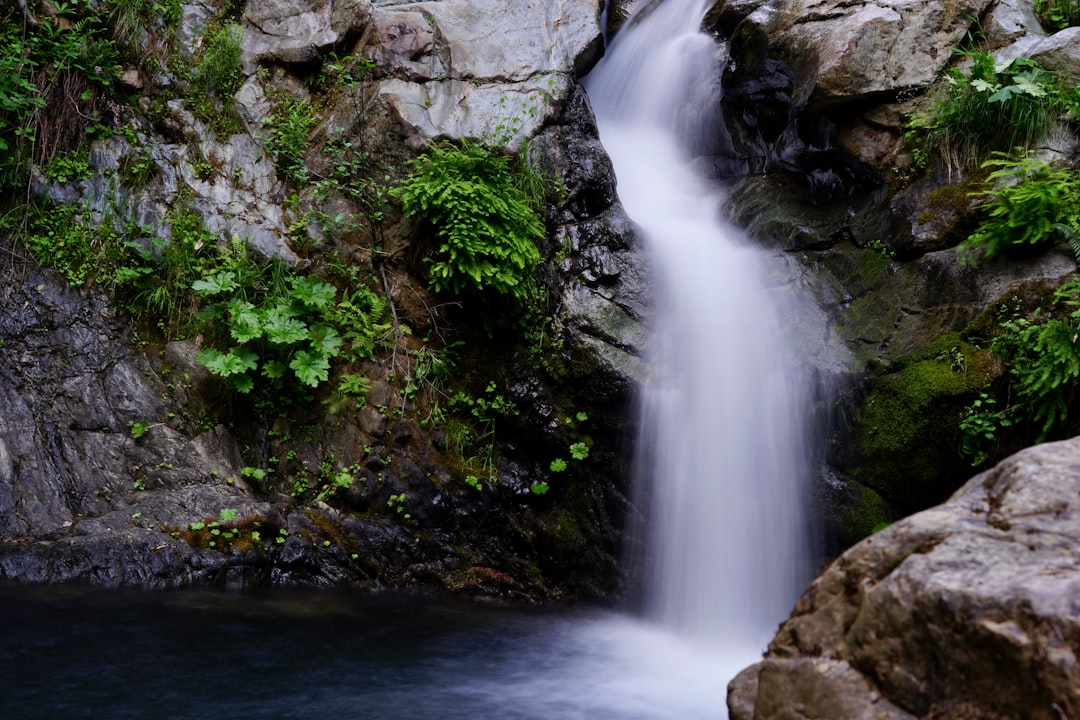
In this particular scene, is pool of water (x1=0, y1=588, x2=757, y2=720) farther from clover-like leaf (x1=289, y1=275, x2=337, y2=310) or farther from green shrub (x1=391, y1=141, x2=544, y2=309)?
green shrub (x1=391, y1=141, x2=544, y2=309)

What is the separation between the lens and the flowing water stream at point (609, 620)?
408 centimetres

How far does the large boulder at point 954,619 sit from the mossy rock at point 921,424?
293 cm

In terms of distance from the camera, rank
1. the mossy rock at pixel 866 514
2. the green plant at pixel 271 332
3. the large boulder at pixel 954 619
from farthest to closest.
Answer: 1. the green plant at pixel 271 332
2. the mossy rock at pixel 866 514
3. the large boulder at pixel 954 619

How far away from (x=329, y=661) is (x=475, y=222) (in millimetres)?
3601

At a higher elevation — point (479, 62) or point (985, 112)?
point (479, 62)

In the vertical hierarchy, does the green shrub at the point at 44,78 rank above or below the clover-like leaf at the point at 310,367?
above

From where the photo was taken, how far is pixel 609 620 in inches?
229

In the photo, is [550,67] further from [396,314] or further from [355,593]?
[355,593]

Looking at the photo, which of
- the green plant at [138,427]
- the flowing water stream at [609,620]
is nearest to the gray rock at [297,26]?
the flowing water stream at [609,620]

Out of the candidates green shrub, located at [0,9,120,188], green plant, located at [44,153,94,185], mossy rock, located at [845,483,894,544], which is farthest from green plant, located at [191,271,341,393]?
mossy rock, located at [845,483,894,544]

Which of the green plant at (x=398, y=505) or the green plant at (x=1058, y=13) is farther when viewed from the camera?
the green plant at (x=1058, y=13)

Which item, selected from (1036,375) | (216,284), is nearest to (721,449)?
(1036,375)

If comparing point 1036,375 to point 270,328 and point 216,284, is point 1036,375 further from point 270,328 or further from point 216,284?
point 216,284

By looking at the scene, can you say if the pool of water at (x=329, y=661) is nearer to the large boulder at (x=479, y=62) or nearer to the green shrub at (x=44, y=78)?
the green shrub at (x=44, y=78)
